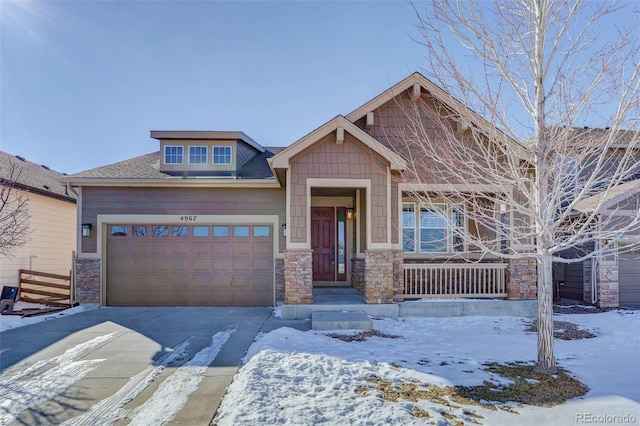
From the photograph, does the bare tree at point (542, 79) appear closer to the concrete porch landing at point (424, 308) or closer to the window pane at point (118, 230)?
the concrete porch landing at point (424, 308)

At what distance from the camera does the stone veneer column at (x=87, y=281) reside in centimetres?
992

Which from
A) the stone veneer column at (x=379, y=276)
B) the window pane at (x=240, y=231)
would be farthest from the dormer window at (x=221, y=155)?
the stone veneer column at (x=379, y=276)

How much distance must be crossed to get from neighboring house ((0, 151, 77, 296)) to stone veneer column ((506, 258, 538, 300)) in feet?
39.7

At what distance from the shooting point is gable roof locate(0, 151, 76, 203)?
11.8 meters

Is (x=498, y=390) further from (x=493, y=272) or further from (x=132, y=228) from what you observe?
(x=132, y=228)

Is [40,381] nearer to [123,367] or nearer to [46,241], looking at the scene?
[123,367]

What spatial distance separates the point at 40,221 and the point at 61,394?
35.6 feet

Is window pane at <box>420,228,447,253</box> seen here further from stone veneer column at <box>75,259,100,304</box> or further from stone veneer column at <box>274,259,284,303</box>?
stone veneer column at <box>75,259,100,304</box>

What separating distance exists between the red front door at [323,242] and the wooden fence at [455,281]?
276 cm

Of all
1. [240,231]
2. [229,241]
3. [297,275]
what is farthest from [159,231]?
[297,275]

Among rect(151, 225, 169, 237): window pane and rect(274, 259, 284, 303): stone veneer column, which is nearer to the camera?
rect(274, 259, 284, 303): stone veneer column

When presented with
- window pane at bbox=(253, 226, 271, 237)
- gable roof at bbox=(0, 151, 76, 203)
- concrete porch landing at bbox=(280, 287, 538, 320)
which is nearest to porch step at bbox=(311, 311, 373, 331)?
concrete porch landing at bbox=(280, 287, 538, 320)

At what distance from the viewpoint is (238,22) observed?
9656 millimetres

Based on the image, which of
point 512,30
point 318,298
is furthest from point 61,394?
point 512,30
